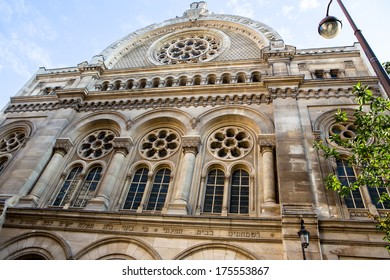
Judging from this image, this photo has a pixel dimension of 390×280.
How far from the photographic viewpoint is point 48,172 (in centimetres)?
1476

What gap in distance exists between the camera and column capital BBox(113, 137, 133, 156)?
15.1m

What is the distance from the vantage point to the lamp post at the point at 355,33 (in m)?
5.64

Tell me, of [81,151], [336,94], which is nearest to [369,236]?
[336,94]

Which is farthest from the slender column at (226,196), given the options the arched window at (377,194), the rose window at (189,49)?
the rose window at (189,49)

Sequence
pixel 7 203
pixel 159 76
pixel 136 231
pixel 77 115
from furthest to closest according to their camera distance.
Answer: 1. pixel 159 76
2. pixel 77 115
3. pixel 7 203
4. pixel 136 231

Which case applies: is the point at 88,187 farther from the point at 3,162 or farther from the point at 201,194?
the point at 3,162

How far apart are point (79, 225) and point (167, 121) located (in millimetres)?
7424

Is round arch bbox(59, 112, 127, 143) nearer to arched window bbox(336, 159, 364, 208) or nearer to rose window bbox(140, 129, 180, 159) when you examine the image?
rose window bbox(140, 129, 180, 159)

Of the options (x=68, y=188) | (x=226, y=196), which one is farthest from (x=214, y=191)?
(x=68, y=188)

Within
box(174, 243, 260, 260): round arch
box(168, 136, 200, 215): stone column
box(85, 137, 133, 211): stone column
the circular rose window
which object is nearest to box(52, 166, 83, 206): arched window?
box(85, 137, 133, 211): stone column

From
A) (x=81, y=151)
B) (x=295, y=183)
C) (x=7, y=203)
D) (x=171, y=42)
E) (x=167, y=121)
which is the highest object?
(x=171, y=42)

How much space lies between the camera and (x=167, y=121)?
1672cm

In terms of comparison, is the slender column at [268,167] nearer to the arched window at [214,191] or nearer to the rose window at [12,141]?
the arched window at [214,191]

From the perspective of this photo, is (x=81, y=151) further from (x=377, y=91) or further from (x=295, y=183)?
(x=377, y=91)
